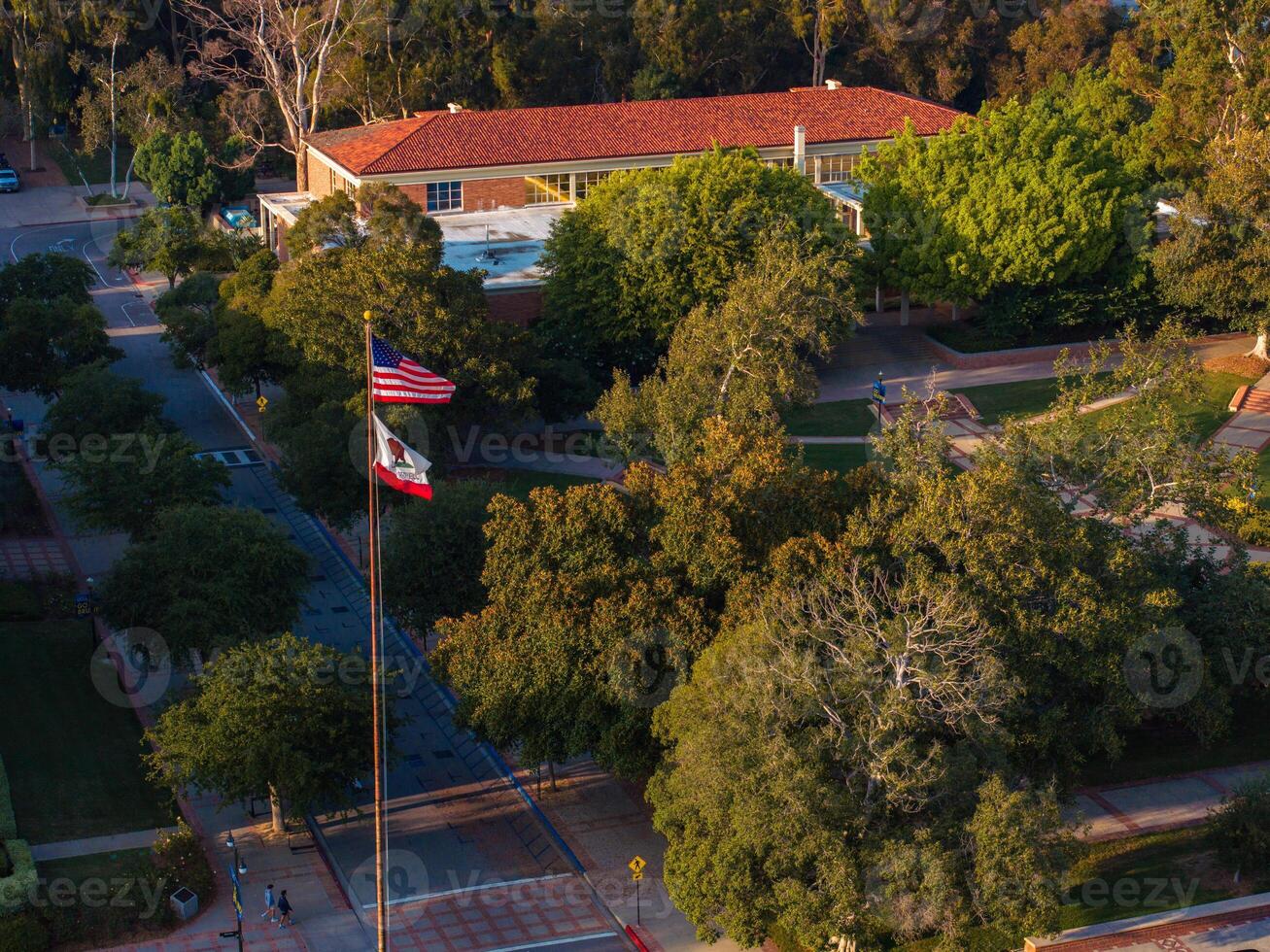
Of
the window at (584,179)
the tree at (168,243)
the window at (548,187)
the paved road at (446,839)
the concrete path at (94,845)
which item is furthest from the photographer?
the window at (584,179)

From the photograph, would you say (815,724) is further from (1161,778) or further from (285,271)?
(285,271)

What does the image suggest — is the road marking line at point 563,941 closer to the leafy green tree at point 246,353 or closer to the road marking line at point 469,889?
the road marking line at point 469,889

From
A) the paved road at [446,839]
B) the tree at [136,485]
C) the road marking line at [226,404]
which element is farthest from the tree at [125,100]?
the tree at [136,485]

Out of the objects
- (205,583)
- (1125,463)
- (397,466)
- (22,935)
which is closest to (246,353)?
(205,583)

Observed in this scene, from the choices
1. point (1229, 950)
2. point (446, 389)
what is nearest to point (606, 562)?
point (446, 389)

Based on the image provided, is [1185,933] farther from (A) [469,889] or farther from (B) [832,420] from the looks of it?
(B) [832,420]

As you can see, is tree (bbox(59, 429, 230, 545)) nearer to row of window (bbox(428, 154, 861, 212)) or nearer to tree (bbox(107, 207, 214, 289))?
tree (bbox(107, 207, 214, 289))
